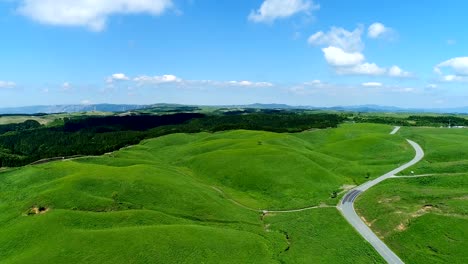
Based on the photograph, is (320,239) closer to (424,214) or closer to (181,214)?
(424,214)

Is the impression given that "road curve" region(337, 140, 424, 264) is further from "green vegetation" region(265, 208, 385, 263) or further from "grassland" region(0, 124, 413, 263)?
"grassland" region(0, 124, 413, 263)

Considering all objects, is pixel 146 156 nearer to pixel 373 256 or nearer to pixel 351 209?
pixel 351 209

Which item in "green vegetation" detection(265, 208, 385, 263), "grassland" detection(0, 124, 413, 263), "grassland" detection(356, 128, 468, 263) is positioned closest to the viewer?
"grassland" detection(0, 124, 413, 263)

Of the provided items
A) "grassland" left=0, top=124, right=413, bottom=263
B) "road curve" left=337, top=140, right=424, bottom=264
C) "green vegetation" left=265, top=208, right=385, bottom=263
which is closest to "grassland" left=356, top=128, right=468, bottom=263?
"road curve" left=337, top=140, right=424, bottom=264

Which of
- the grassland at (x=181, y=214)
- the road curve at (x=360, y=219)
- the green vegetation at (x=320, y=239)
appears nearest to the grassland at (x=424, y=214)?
the road curve at (x=360, y=219)

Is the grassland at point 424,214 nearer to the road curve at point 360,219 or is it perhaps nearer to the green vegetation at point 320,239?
the road curve at point 360,219

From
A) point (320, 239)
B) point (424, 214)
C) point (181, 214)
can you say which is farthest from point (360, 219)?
point (181, 214)
